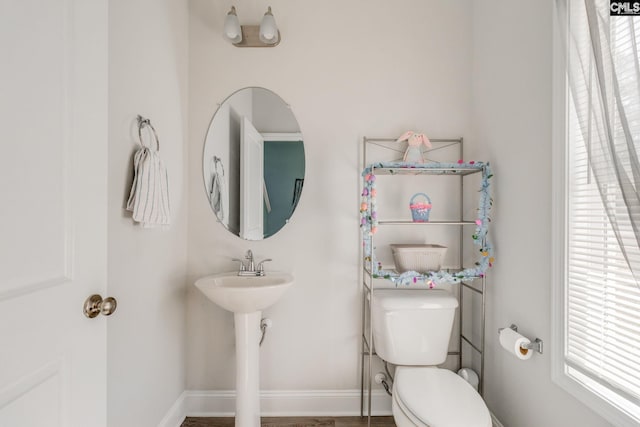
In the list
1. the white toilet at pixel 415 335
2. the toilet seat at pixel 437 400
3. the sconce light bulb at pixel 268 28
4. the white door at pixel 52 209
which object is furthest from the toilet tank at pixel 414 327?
the sconce light bulb at pixel 268 28

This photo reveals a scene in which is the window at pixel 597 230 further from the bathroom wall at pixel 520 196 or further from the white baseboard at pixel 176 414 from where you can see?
the white baseboard at pixel 176 414

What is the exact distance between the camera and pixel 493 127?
1.83 metres

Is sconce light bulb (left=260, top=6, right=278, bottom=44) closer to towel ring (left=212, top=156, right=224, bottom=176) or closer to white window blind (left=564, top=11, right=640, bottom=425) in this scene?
towel ring (left=212, top=156, right=224, bottom=176)

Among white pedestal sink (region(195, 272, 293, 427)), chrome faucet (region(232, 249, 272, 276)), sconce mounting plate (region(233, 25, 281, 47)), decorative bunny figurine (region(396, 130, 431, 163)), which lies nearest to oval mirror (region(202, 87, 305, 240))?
chrome faucet (region(232, 249, 272, 276))

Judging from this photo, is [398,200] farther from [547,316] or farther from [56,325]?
[56,325]

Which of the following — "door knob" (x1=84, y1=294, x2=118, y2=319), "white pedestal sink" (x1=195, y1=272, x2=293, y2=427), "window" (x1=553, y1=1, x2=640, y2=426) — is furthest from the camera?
"white pedestal sink" (x1=195, y1=272, x2=293, y2=427)

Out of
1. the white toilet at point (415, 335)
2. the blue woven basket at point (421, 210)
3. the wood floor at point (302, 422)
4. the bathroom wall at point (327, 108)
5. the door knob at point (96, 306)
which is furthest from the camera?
the bathroom wall at point (327, 108)

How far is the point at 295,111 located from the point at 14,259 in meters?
1.64

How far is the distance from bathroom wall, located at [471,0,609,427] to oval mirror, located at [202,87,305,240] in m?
1.08

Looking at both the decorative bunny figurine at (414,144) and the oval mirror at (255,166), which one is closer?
the decorative bunny figurine at (414,144)

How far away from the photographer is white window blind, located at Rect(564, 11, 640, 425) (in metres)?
1.02

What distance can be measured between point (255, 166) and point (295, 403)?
1422 millimetres

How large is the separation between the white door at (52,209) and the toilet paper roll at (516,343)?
151 cm

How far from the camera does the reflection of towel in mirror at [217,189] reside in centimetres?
205
